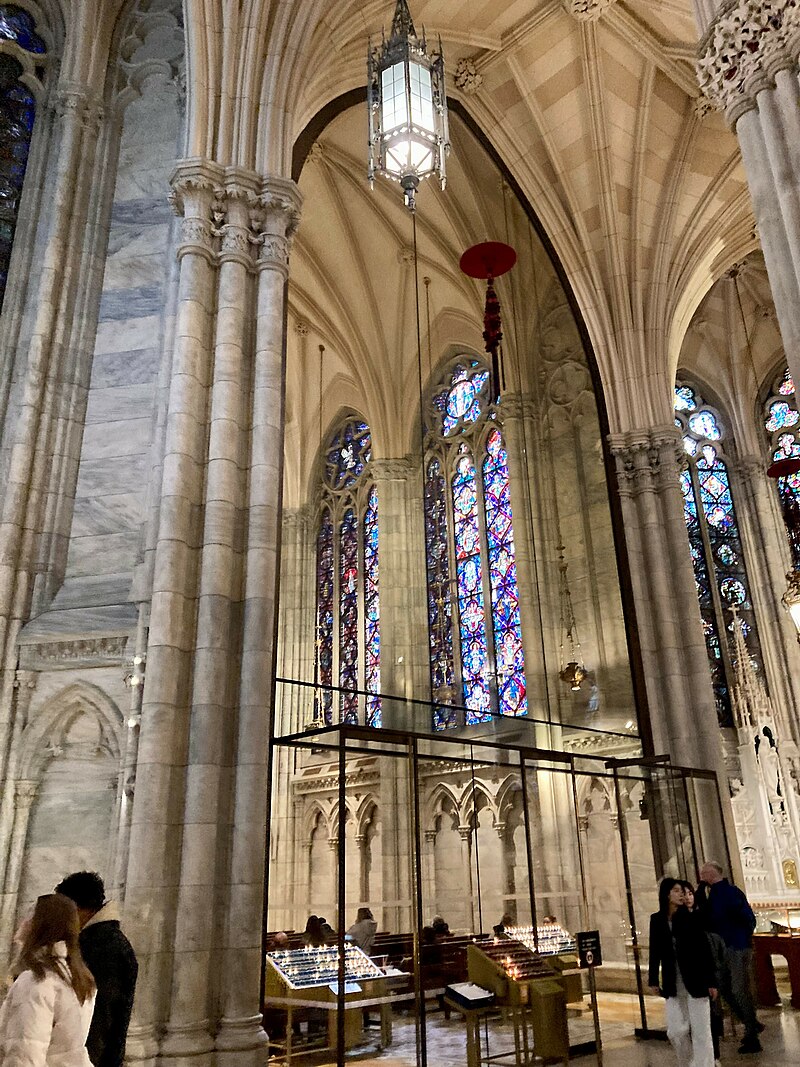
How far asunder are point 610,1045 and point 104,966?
5920mm

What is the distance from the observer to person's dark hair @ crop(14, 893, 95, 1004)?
2.71m

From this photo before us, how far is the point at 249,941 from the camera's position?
22.2ft

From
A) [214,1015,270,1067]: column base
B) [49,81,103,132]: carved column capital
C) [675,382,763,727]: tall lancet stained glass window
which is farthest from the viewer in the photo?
[675,382,763,727]: tall lancet stained glass window

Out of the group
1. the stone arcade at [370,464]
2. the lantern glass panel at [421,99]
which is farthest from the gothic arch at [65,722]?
the lantern glass panel at [421,99]

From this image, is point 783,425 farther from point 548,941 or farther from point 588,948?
point 588,948

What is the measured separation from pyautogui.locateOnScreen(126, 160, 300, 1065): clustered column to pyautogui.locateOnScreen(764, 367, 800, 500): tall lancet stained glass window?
14853 millimetres

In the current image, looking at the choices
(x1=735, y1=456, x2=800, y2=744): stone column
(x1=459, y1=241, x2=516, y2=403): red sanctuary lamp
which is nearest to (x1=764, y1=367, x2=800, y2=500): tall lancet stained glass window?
(x1=735, y1=456, x2=800, y2=744): stone column

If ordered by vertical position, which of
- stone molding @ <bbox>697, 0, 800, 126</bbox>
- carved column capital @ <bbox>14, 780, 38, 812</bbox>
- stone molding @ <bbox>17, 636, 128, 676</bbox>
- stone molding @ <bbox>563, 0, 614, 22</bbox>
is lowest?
carved column capital @ <bbox>14, 780, 38, 812</bbox>

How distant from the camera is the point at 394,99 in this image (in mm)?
7691

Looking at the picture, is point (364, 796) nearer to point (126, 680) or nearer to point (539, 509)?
point (539, 509)

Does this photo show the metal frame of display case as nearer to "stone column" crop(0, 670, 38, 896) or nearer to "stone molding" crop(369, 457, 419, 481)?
"stone column" crop(0, 670, 38, 896)

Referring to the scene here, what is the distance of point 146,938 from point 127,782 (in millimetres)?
1217

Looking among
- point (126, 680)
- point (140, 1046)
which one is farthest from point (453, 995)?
point (126, 680)

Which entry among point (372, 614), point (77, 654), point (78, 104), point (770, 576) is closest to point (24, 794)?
point (77, 654)
